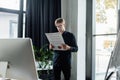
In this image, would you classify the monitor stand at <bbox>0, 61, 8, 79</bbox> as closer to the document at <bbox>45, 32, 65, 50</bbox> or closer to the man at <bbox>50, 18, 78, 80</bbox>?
the document at <bbox>45, 32, 65, 50</bbox>

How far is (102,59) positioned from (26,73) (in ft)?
10.2

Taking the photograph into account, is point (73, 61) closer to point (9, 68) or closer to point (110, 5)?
point (110, 5)

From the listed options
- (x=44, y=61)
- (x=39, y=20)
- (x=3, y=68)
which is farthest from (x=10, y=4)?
(x=3, y=68)

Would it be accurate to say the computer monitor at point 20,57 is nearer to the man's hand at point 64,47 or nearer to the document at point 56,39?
the document at point 56,39

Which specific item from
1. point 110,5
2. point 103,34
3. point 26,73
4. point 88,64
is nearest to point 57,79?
point 88,64

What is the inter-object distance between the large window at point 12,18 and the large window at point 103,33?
5.49 ft

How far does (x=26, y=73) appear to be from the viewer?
1648 millimetres

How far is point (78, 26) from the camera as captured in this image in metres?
4.62

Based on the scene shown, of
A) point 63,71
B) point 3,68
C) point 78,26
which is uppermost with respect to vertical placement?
point 78,26

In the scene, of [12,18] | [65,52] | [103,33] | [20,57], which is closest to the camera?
[20,57]

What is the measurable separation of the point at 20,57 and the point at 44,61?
2701 millimetres

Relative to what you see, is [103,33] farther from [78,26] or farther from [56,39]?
[56,39]

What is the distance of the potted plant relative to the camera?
14.1 ft

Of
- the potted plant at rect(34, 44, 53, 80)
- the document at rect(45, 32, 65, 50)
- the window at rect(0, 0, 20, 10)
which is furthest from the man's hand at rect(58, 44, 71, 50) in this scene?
the window at rect(0, 0, 20, 10)
